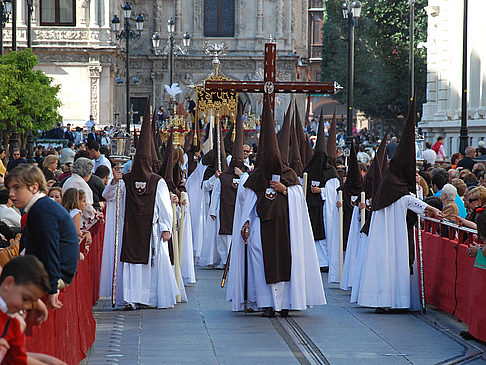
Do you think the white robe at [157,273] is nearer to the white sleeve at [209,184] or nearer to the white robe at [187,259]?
the white robe at [187,259]

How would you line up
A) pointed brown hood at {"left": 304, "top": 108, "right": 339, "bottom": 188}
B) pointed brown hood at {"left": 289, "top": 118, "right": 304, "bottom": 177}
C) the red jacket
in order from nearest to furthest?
the red jacket < pointed brown hood at {"left": 289, "top": 118, "right": 304, "bottom": 177} < pointed brown hood at {"left": 304, "top": 108, "right": 339, "bottom": 188}

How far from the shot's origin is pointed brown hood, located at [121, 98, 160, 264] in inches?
457

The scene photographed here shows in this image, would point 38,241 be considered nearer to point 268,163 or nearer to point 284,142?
point 268,163

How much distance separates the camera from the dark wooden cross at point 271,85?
44.4 ft

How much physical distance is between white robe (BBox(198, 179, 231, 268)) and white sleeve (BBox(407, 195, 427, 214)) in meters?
5.38

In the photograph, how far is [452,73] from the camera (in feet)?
122

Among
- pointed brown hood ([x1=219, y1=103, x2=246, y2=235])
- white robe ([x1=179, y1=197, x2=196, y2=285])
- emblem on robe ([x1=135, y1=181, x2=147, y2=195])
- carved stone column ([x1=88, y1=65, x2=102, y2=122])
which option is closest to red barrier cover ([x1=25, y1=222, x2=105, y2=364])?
emblem on robe ([x1=135, y1=181, x2=147, y2=195])

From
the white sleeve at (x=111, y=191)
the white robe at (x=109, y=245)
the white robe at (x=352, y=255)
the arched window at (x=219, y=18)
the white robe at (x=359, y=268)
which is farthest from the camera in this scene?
the arched window at (x=219, y=18)

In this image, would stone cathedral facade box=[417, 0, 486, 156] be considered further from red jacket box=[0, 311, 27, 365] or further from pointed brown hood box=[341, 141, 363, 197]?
red jacket box=[0, 311, 27, 365]

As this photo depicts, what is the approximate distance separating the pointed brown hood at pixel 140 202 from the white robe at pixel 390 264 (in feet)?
8.17

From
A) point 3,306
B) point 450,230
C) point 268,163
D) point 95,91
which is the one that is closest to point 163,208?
point 268,163

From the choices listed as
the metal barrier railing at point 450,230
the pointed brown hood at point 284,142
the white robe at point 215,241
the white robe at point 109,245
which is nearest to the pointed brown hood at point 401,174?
the metal barrier railing at point 450,230

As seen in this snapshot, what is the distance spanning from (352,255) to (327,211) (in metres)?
2.67


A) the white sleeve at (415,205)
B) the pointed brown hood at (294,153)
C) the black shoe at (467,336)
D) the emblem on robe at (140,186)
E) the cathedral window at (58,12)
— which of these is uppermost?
the cathedral window at (58,12)
